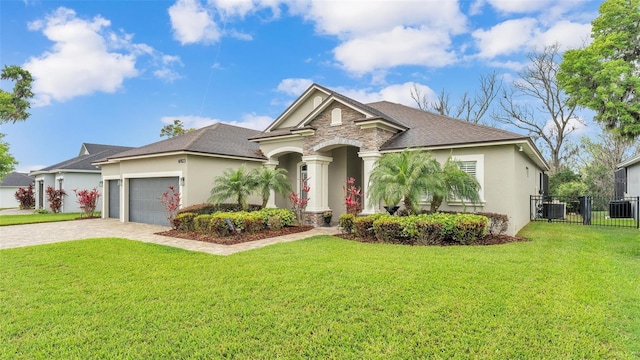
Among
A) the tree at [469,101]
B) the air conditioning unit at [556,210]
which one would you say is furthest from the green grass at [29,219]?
the tree at [469,101]

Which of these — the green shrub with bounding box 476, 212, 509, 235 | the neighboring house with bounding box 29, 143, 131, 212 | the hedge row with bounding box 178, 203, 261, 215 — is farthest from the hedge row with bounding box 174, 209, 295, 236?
the neighboring house with bounding box 29, 143, 131, 212

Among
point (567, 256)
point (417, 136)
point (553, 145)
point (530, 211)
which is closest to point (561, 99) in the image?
point (553, 145)

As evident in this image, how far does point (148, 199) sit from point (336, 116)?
11.2m

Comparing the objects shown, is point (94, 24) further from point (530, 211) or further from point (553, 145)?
point (553, 145)

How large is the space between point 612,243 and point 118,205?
2497cm

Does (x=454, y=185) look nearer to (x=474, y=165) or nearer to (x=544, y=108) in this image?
(x=474, y=165)

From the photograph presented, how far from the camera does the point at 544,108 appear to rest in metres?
32.0

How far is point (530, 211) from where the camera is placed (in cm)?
1817

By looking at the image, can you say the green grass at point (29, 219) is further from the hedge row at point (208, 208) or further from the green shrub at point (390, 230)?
the green shrub at point (390, 230)

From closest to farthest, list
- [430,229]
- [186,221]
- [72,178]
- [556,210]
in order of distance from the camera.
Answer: [430,229] → [186,221] → [556,210] → [72,178]

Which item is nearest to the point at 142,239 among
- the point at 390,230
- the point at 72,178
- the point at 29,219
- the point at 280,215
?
the point at 280,215

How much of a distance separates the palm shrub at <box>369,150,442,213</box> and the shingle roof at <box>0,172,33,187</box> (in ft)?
167

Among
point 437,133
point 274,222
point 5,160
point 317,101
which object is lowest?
point 274,222

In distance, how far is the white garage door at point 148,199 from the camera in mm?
17078
